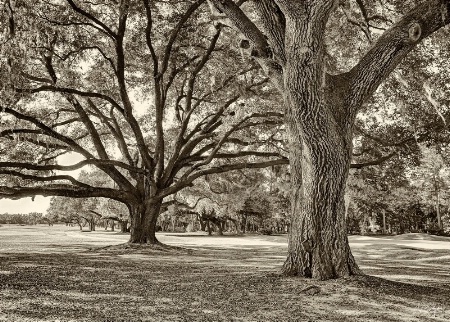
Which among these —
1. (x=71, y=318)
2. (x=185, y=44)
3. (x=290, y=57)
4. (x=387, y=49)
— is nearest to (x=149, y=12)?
(x=185, y=44)

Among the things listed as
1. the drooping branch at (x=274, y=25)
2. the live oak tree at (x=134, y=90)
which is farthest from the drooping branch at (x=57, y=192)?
the drooping branch at (x=274, y=25)

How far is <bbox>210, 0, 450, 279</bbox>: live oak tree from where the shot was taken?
6781mm

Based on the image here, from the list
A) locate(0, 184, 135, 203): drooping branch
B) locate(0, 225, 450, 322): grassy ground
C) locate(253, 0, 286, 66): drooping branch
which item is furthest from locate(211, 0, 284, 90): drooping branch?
locate(0, 184, 135, 203): drooping branch

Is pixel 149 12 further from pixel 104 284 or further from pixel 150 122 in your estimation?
pixel 104 284

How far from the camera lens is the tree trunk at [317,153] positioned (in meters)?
6.78

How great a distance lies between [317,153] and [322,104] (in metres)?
0.88

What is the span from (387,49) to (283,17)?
2.12m

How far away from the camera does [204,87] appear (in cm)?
1898

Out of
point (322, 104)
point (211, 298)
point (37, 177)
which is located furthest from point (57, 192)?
point (322, 104)

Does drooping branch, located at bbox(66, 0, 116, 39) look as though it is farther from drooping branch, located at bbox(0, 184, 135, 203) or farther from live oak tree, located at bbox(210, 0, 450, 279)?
live oak tree, located at bbox(210, 0, 450, 279)

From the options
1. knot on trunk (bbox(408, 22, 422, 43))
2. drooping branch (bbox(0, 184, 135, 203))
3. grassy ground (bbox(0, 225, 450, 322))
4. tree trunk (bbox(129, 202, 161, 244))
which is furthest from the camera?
tree trunk (bbox(129, 202, 161, 244))

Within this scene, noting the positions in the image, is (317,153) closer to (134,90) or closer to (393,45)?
(393,45)

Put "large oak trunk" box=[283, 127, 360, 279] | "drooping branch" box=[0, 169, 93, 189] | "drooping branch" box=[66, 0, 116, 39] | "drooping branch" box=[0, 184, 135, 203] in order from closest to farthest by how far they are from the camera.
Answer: "large oak trunk" box=[283, 127, 360, 279] → "drooping branch" box=[66, 0, 116, 39] → "drooping branch" box=[0, 184, 135, 203] → "drooping branch" box=[0, 169, 93, 189]

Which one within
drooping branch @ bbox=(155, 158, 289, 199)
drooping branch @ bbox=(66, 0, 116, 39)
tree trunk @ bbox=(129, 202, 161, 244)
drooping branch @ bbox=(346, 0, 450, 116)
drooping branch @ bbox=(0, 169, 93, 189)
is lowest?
tree trunk @ bbox=(129, 202, 161, 244)
